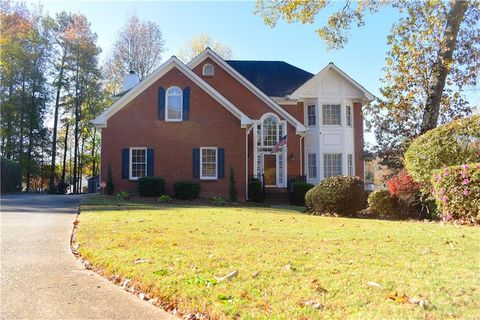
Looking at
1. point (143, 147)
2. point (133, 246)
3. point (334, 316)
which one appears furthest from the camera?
point (143, 147)

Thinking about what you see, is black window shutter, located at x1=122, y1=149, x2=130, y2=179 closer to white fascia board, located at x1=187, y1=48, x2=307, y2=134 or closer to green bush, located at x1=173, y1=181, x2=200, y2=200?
green bush, located at x1=173, y1=181, x2=200, y2=200

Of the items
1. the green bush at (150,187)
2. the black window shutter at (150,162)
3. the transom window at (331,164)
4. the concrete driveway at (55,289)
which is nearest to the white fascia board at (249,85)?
the transom window at (331,164)

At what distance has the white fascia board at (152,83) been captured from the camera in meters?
20.7

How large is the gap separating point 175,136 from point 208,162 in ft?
6.80

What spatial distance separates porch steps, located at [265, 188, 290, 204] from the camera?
2200cm

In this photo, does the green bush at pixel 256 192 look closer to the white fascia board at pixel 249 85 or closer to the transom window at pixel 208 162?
the transom window at pixel 208 162

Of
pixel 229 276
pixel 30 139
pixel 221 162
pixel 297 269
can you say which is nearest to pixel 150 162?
pixel 221 162

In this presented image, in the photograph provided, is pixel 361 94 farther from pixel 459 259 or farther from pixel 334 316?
pixel 334 316

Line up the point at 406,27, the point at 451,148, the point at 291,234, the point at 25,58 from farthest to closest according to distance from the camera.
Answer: the point at 25,58 < the point at 406,27 < the point at 451,148 < the point at 291,234

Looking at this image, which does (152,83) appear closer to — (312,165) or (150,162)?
(150,162)

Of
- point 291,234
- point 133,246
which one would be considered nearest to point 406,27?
point 291,234

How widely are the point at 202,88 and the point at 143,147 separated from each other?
13.5 ft

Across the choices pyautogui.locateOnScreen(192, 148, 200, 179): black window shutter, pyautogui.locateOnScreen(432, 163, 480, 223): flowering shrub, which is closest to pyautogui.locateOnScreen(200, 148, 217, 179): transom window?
pyautogui.locateOnScreen(192, 148, 200, 179): black window shutter

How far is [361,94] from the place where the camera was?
2541 centimetres
